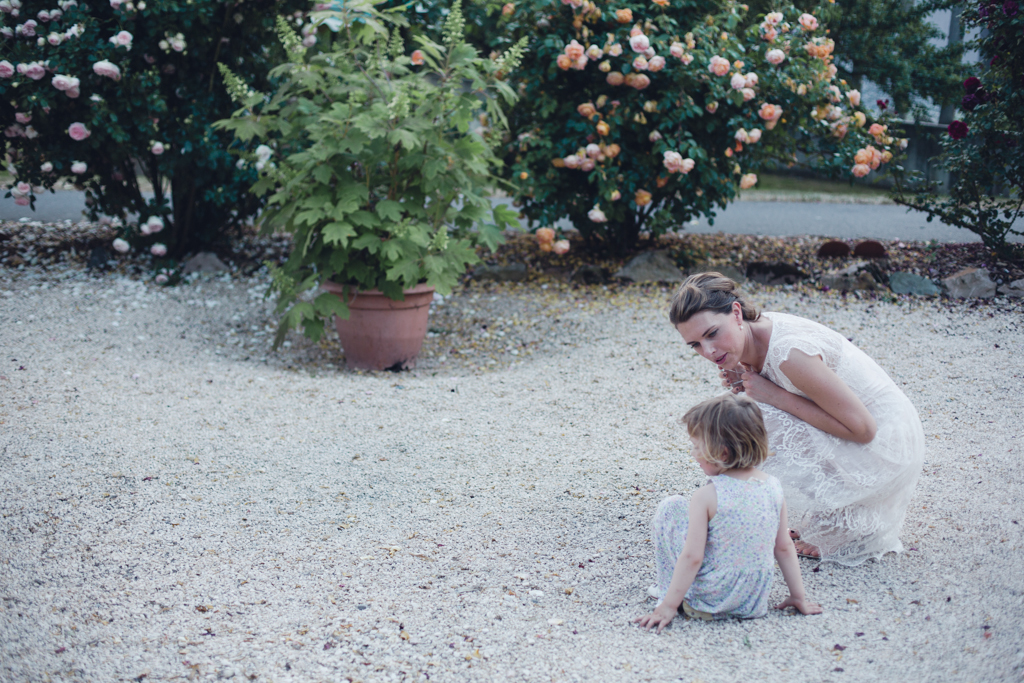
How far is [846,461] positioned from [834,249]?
14.7ft

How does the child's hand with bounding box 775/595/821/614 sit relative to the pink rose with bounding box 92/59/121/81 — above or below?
below

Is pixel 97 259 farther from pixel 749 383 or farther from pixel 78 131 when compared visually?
pixel 749 383

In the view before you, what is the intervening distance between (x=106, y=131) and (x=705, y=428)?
5.21 metres

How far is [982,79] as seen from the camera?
5527mm

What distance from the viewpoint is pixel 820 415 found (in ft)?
7.41

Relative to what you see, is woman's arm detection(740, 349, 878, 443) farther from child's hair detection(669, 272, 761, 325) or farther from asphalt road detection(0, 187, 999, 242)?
asphalt road detection(0, 187, 999, 242)

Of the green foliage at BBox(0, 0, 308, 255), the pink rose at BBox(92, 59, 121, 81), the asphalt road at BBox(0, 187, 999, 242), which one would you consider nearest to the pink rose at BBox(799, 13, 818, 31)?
the asphalt road at BBox(0, 187, 999, 242)

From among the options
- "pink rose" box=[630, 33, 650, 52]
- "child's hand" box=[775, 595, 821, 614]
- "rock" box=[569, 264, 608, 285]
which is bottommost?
"rock" box=[569, 264, 608, 285]

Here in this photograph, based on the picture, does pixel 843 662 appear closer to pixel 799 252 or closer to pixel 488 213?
pixel 488 213

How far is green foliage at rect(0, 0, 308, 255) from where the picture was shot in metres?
5.32

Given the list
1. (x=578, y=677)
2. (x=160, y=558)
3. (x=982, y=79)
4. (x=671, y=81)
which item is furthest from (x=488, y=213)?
(x=982, y=79)

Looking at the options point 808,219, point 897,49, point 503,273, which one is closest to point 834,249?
point 503,273

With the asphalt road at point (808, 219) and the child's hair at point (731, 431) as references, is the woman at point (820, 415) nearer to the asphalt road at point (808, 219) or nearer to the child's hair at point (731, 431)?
the child's hair at point (731, 431)

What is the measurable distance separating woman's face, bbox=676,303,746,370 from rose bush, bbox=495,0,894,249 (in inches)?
131
